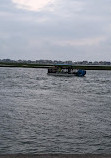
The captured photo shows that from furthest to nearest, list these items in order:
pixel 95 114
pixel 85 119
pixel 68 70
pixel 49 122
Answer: pixel 68 70 < pixel 95 114 < pixel 85 119 < pixel 49 122

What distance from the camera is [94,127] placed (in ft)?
54.5

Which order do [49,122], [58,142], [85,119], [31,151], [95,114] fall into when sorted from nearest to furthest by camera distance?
[31,151]
[58,142]
[49,122]
[85,119]
[95,114]

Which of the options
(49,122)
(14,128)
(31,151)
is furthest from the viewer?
(49,122)

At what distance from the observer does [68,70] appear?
295 ft

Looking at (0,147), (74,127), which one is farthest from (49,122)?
(0,147)

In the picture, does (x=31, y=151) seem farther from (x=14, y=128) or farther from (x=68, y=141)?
(x=14, y=128)

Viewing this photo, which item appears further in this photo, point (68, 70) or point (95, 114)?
point (68, 70)

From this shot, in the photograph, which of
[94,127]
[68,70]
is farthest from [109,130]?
[68,70]

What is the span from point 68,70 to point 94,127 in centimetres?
7355

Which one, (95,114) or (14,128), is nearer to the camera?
(14,128)

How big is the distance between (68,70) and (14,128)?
74602 millimetres

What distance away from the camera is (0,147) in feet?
40.0

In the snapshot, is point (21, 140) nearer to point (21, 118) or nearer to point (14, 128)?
point (14, 128)

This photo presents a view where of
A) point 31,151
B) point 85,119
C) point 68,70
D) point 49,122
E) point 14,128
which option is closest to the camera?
point 31,151
